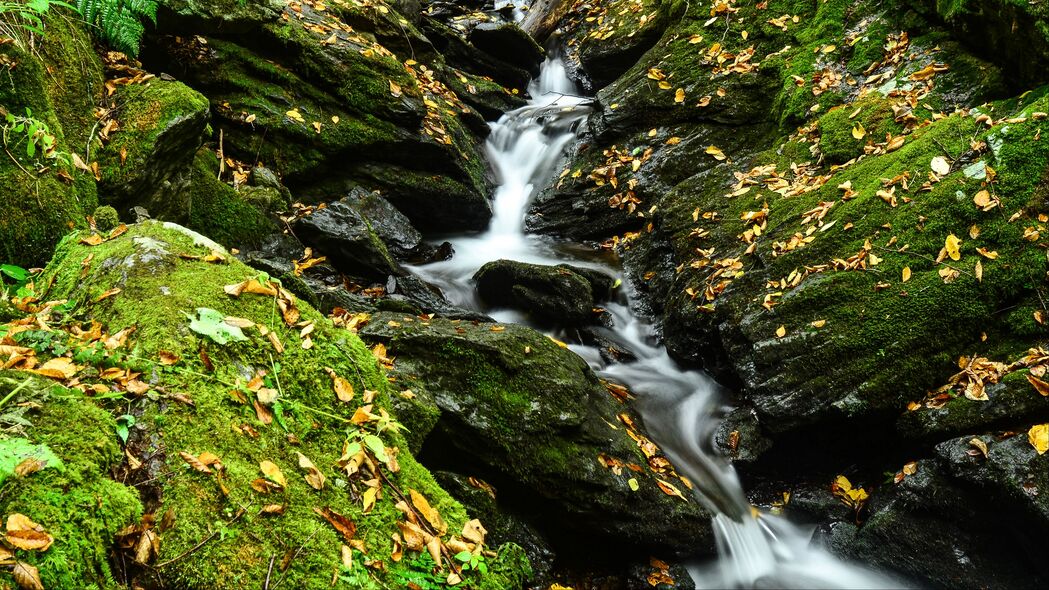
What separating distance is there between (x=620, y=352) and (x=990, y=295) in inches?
139

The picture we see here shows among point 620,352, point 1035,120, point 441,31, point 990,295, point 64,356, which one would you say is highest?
point 1035,120

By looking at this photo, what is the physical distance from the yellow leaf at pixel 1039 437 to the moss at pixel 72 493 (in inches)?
204

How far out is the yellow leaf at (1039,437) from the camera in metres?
3.90

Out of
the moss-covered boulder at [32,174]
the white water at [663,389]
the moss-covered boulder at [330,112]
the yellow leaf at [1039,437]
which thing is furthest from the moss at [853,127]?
the moss-covered boulder at [32,174]

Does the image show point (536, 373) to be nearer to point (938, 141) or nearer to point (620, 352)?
point (620, 352)

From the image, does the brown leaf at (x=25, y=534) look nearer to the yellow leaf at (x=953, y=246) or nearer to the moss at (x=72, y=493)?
A: the moss at (x=72, y=493)

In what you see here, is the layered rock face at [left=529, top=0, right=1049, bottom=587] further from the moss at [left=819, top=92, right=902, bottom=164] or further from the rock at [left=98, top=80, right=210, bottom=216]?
the rock at [left=98, top=80, right=210, bottom=216]

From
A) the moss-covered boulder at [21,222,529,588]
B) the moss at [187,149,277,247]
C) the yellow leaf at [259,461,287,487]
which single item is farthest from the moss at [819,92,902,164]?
the yellow leaf at [259,461,287,487]

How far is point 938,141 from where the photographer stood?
5.64 meters

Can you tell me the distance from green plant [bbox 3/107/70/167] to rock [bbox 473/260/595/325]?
4.62 meters

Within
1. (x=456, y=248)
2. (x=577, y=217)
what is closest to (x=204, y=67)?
(x=456, y=248)

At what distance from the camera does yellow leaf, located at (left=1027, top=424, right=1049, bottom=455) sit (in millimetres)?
3899

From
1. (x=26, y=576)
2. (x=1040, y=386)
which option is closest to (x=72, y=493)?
(x=26, y=576)

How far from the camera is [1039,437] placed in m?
3.95
